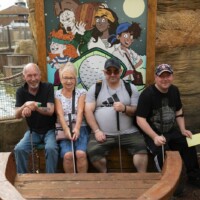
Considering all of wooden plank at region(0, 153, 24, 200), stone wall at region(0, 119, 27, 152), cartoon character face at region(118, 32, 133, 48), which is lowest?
stone wall at region(0, 119, 27, 152)

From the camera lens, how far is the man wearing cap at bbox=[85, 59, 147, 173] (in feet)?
10.8

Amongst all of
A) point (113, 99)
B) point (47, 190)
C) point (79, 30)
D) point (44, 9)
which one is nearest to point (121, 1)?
point (79, 30)

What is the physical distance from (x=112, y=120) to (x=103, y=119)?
0.10m

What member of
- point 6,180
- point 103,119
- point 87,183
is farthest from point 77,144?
point 6,180

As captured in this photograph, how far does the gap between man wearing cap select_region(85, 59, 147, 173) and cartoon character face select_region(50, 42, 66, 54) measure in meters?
0.67

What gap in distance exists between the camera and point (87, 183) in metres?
2.63

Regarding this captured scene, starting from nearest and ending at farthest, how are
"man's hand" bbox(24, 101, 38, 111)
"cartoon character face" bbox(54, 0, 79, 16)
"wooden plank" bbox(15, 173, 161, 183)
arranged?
"wooden plank" bbox(15, 173, 161, 183), "man's hand" bbox(24, 101, 38, 111), "cartoon character face" bbox(54, 0, 79, 16)

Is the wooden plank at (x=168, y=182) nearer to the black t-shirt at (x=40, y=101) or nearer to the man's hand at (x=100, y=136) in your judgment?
the man's hand at (x=100, y=136)

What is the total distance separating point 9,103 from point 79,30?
2195mm

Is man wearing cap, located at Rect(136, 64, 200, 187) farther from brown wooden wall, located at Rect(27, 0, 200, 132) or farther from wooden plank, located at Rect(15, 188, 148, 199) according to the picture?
wooden plank, located at Rect(15, 188, 148, 199)

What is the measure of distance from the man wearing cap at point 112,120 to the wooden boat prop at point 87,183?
541 millimetres

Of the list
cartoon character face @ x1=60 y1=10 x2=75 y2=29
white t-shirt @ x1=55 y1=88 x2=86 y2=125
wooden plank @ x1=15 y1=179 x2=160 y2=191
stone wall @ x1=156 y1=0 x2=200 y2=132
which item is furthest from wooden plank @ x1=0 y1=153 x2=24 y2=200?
stone wall @ x1=156 y1=0 x2=200 y2=132

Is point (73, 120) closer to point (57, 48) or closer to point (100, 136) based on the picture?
point (100, 136)

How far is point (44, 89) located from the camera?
348 centimetres
